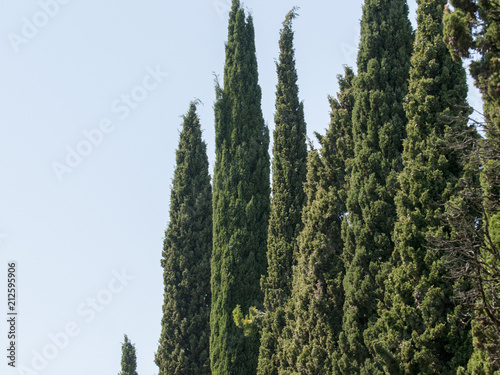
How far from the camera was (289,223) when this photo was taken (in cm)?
1755

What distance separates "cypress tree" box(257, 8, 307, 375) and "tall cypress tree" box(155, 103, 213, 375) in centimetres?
536

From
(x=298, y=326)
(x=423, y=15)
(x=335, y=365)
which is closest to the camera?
(x=423, y=15)

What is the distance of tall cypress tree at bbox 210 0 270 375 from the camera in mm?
19234

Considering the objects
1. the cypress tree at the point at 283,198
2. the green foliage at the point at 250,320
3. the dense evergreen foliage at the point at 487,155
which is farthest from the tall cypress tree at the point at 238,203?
the dense evergreen foliage at the point at 487,155

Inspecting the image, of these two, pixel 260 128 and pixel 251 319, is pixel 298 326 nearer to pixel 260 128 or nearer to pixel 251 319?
pixel 251 319

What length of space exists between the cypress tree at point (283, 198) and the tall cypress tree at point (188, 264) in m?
5.36

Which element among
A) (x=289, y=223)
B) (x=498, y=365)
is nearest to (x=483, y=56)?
(x=498, y=365)

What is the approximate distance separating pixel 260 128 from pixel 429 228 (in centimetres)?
1127

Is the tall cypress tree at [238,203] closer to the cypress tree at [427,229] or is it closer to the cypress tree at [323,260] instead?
the cypress tree at [323,260]

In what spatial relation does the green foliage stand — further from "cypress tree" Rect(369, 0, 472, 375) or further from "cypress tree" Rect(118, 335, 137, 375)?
"cypress tree" Rect(118, 335, 137, 375)

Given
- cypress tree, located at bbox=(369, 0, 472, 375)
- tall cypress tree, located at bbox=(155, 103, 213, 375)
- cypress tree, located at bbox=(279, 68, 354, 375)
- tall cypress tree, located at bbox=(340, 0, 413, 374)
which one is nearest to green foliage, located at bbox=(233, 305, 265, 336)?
cypress tree, located at bbox=(279, 68, 354, 375)

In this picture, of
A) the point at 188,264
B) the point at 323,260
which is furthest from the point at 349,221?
the point at 188,264

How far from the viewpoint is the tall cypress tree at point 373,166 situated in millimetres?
12727

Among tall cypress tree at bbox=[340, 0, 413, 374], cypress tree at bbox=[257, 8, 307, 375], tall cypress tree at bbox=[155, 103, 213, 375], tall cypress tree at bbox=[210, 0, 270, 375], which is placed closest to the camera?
tall cypress tree at bbox=[340, 0, 413, 374]
